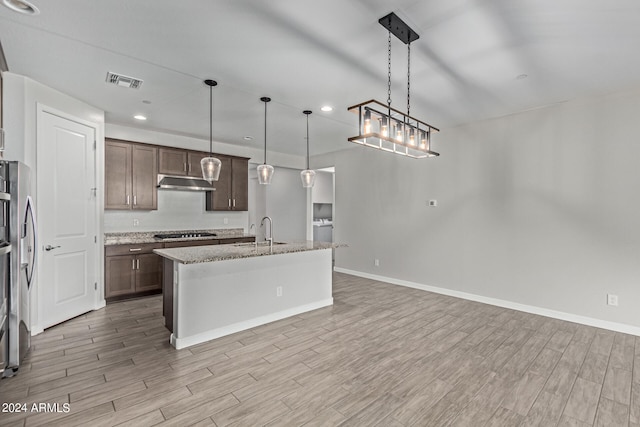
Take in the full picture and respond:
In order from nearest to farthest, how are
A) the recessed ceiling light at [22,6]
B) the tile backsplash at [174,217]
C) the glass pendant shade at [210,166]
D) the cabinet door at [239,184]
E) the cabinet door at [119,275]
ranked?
the recessed ceiling light at [22,6]
the glass pendant shade at [210,166]
the cabinet door at [119,275]
the tile backsplash at [174,217]
the cabinet door at [239,184]

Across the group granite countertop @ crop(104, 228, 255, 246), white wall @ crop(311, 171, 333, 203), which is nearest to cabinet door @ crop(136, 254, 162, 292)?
granite countertop @ crop(104, 228, 255, 246)

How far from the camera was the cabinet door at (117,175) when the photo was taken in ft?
15.1

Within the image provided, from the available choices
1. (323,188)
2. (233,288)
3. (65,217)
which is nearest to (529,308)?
(233,288)

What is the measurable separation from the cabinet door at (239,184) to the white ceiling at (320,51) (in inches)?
78.9

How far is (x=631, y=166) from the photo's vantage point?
3.41 meters

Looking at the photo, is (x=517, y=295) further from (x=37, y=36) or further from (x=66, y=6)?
(x=37, y=36)

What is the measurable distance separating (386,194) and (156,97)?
4.00 meters

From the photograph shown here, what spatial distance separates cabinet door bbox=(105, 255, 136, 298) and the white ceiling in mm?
2134

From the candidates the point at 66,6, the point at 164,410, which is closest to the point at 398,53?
the point at 66,6

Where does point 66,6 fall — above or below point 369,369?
above

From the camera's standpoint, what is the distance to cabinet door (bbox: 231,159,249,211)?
6008mm

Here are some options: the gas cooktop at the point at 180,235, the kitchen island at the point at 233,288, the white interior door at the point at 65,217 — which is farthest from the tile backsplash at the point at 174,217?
the kitchen island at the point at 233,288

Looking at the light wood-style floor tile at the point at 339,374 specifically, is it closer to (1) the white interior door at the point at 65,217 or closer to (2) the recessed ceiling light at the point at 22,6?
(1) the white interior door at the point at 65,217

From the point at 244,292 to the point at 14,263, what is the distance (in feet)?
6.41
